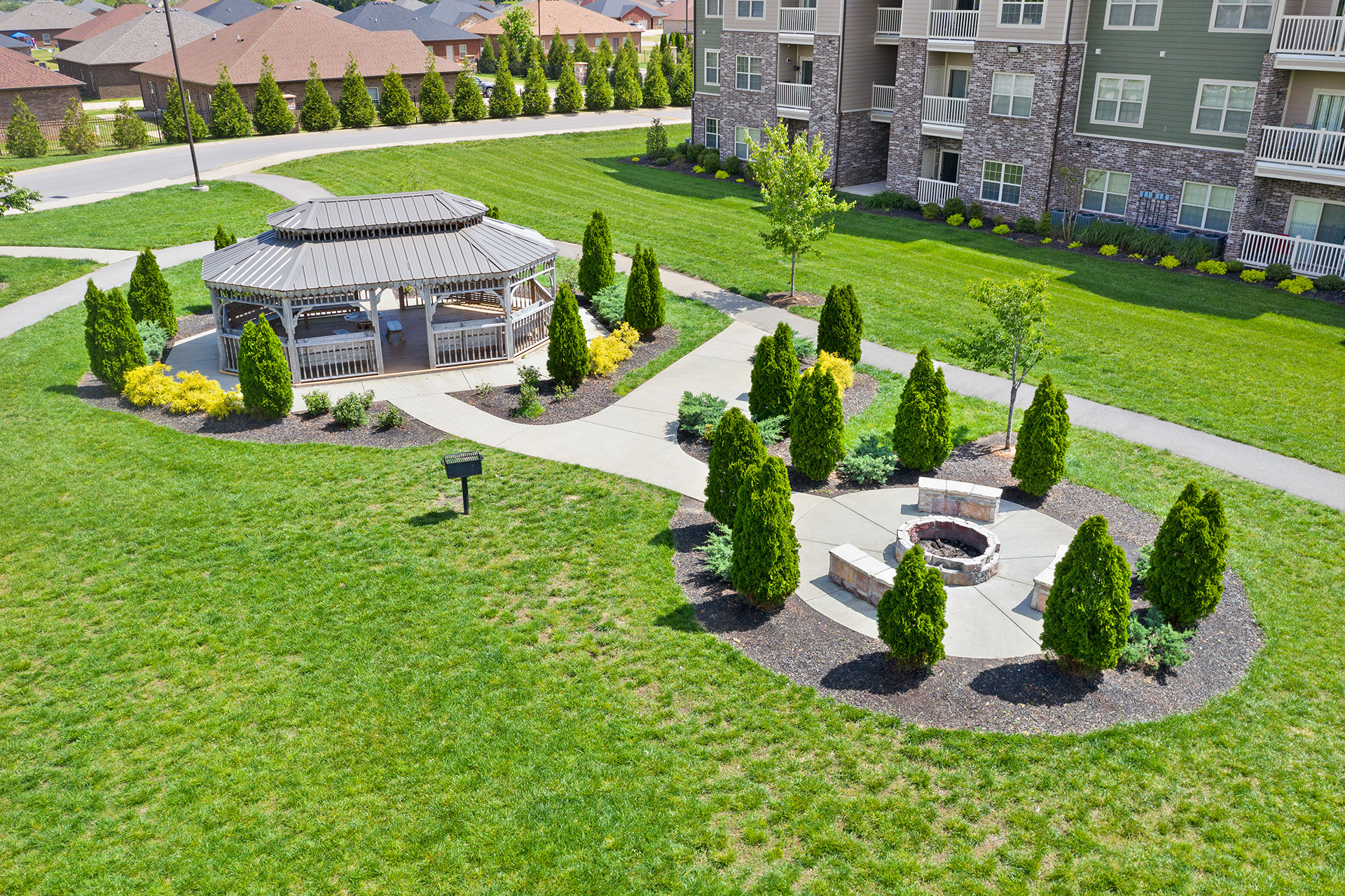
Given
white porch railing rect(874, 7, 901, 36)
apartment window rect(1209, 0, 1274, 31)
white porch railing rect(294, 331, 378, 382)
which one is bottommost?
white porch railing rect(294, 331, 378, 382)

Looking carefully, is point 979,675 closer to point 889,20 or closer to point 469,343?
point 469,343

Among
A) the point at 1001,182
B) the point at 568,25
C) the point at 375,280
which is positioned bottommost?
the point at 375,280

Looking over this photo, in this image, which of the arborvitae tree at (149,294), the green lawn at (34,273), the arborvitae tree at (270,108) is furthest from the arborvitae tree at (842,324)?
the arborvitae tree at (270,108)

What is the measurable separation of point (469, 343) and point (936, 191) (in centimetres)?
2202

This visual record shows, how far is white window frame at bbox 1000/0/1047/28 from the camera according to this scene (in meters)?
32.0

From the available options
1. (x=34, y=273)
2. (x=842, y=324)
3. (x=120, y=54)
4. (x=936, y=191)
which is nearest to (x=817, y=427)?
(x=842, y=324)

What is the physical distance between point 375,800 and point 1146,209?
3104cm

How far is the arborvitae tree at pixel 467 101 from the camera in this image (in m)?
55.8

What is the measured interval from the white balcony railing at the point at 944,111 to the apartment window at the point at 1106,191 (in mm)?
5121

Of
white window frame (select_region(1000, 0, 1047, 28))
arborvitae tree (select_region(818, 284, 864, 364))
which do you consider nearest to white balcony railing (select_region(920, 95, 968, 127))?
white window frame (select_region(1000, 0, 1047, 28))

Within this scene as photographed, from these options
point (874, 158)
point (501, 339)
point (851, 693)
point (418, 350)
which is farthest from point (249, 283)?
point (874, 158)

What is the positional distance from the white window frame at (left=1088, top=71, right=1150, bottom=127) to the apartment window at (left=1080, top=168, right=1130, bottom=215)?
60.0 inches

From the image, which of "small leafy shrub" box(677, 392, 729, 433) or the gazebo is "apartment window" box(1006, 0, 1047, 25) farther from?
"small leafy shrub" box(677, 392, 729, 433)

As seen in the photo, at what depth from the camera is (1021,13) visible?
32719 mm
